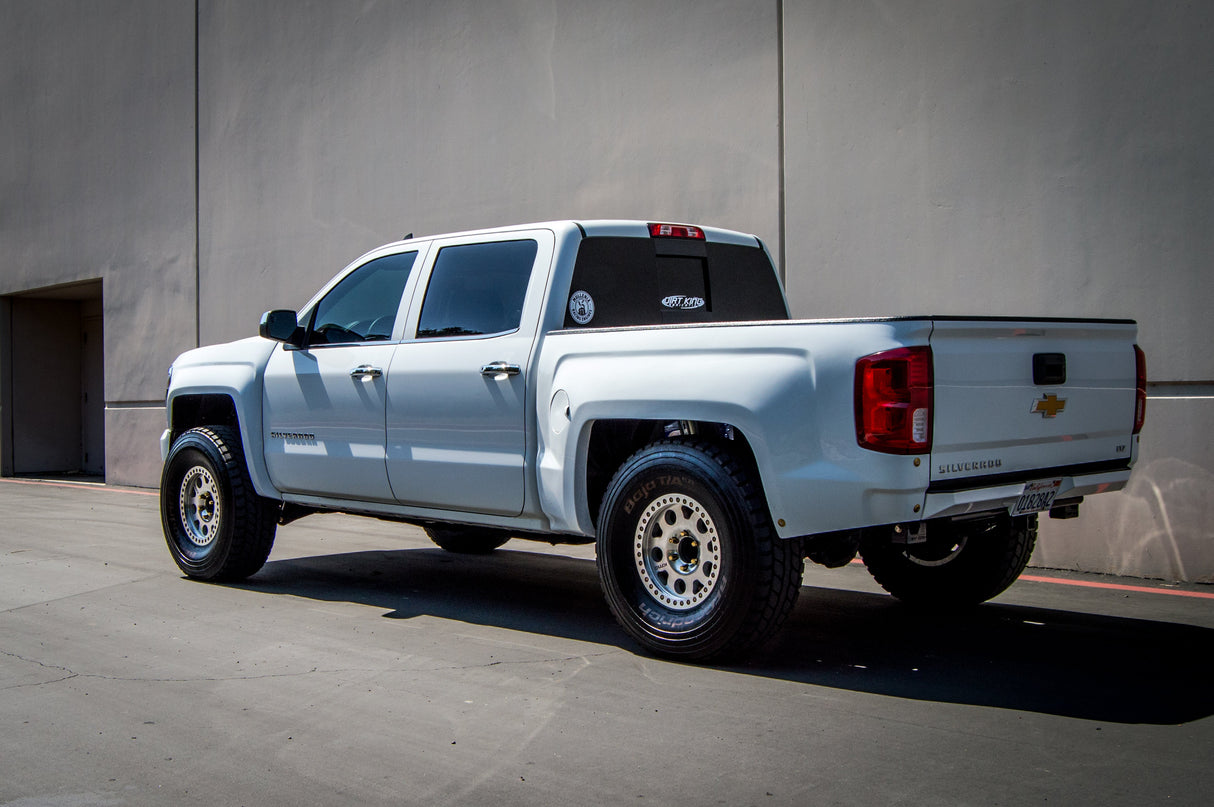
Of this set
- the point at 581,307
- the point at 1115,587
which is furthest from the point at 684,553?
the point at 1115,587

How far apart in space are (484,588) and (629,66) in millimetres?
5086

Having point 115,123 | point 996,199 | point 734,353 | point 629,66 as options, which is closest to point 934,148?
point 996,199

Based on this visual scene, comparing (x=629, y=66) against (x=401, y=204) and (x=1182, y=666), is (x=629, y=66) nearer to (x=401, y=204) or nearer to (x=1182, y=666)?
(x=401, y=204)

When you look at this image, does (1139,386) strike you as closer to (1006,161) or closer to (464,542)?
(1006,161)

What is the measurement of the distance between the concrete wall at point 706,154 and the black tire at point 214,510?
4273 millimetres

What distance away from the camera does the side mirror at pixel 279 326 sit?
7.15m

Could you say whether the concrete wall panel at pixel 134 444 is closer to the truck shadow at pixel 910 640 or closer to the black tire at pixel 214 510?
the black tire at pixel 214 510

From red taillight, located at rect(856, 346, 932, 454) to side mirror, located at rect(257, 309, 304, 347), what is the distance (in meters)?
3.80

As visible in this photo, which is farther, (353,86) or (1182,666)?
(353,86)

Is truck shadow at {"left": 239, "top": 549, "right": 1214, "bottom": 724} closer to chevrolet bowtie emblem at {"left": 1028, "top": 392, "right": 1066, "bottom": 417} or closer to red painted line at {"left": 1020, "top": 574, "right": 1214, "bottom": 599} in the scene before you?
red painted line at {"left": 1020, "top": 574, "right": 1214, "bottom": 599}

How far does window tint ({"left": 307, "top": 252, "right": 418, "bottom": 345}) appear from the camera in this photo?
6.98m

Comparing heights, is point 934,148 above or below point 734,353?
above

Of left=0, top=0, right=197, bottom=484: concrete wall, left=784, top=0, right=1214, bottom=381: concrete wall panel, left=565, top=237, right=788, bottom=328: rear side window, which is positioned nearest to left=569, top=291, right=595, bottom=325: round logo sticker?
left=565, top=237, right=788, bottom=328: rear side window

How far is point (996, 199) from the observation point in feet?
27.0
